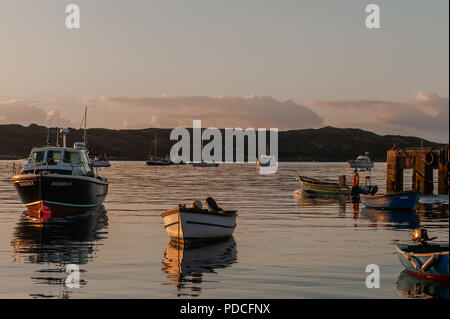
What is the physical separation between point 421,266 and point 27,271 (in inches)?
531

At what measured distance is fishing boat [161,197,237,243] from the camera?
1086 inches

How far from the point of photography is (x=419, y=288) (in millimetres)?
19859

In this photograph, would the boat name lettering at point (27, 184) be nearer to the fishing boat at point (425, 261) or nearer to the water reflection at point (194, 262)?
the water reflection at point (194, 262)

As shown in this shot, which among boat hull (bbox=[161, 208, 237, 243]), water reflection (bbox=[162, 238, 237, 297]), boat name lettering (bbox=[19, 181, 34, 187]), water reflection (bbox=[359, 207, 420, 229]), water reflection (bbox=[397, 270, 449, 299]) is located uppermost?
boat name lettering (bbox=[19, 181, 34, 187])

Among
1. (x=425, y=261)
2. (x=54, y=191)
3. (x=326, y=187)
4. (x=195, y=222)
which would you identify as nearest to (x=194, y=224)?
(x=195, y=222)

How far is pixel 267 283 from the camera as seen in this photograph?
20.2 metres

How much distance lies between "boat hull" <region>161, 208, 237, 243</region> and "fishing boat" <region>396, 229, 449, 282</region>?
8.97 m

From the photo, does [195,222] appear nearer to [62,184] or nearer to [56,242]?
[56,242]

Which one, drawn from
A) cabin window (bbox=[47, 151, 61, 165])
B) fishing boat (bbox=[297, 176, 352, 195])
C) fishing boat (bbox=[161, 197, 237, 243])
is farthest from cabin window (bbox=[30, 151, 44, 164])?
fishing boat (bbox=[297, 176, 352, 195])

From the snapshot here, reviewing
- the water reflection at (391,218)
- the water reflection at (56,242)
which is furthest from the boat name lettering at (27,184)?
the water reflection at (391,218)

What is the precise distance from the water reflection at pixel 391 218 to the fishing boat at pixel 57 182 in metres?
18.8

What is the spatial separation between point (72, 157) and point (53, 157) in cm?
129

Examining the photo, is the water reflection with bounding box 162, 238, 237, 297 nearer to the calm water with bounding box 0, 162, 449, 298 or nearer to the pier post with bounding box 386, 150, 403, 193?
the calm water with bounding box 0, 162, 449, 298
